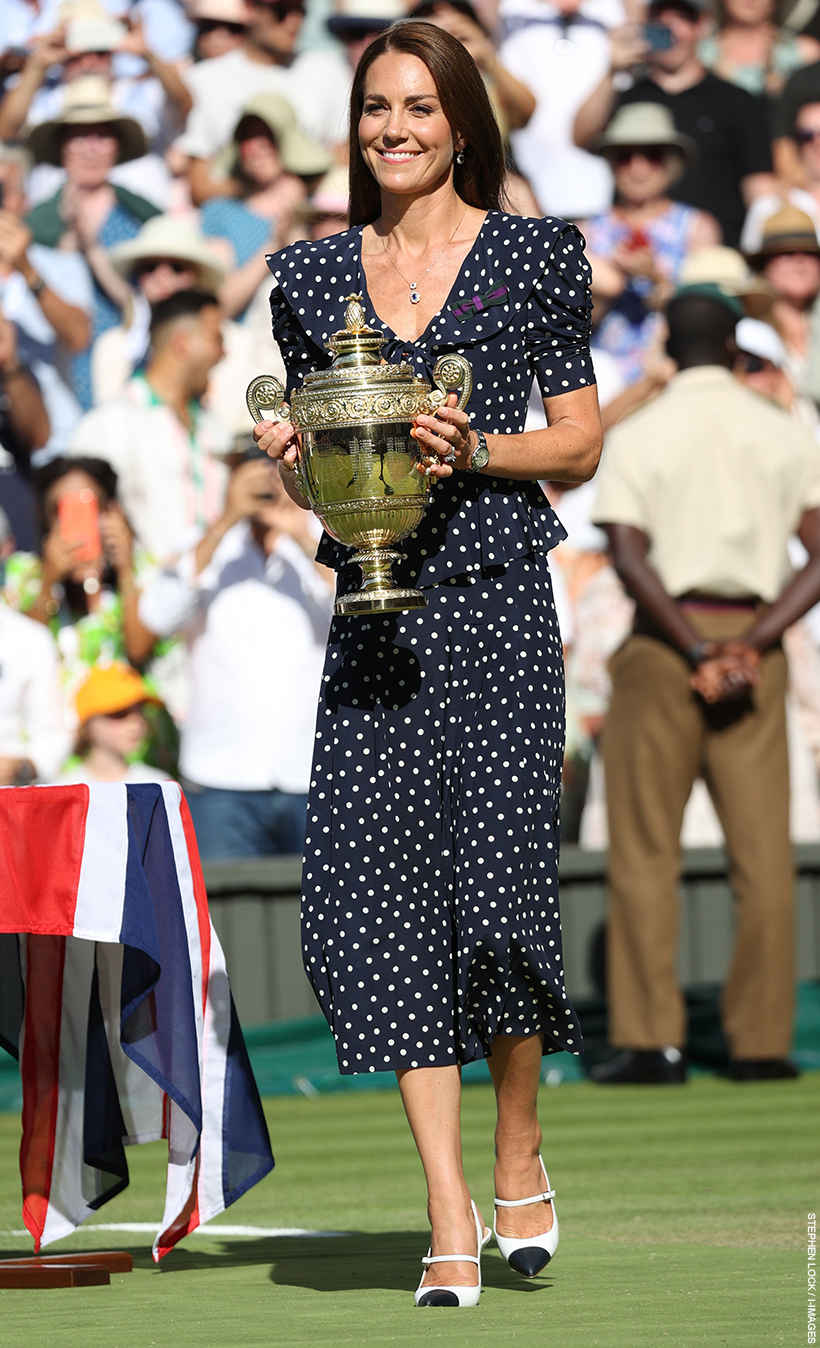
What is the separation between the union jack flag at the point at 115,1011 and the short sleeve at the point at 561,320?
0.99 meters

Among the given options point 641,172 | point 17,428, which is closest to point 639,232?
point 641,172

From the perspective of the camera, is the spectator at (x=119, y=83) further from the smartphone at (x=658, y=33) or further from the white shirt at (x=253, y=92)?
the smartphone at (x=658, y=33)

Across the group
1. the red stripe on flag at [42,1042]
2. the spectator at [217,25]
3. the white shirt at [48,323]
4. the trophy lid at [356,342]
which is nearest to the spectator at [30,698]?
the white shirt at [48,323]

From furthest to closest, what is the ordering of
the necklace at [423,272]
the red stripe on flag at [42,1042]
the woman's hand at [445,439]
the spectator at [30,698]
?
the spectator at [30,698] → the red stripe on flag at [42,1042] → the necklace at [423,272] → the woman's hand at [445,439]

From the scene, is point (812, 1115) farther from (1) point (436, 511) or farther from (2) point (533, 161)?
(2) point (533, 161)

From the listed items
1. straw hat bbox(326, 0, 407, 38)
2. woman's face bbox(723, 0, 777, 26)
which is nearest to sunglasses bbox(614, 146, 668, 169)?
woman's face bbox(723, 0, 777, 26)

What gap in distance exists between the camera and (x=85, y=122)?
29.8 ft

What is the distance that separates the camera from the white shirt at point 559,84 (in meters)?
9.55

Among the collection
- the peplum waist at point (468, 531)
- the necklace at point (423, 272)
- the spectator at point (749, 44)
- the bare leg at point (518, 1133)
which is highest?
the spectator at point (749, 44)

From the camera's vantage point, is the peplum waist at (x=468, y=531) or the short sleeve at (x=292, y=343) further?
the short sleeve at (x=292, y=343)

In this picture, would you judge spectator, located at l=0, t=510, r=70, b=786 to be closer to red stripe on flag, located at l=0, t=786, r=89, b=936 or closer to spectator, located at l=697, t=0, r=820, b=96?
red stripe on flag, located at l=0, t=786, r=89, b=936

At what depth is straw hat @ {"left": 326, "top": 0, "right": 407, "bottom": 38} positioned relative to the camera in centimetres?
942

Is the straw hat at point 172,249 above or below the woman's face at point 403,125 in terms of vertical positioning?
above

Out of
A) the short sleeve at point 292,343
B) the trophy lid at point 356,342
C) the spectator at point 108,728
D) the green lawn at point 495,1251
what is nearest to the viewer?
the green lawn at point 495,1251
